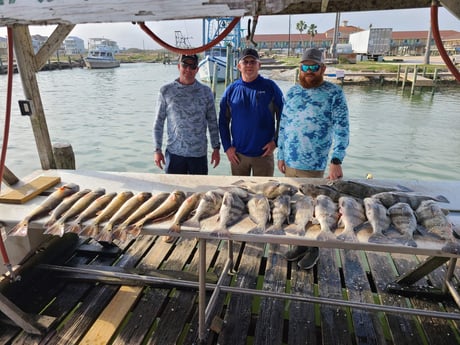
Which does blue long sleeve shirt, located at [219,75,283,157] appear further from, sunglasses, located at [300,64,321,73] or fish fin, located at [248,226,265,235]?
fish fin, located at [248,226,265,235]

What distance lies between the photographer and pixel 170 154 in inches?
159

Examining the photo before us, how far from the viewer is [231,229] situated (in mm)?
2107

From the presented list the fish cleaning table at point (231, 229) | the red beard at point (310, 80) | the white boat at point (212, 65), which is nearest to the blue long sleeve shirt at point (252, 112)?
the red beard at point (310, 80)

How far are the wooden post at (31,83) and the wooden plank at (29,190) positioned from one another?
0.69 metres

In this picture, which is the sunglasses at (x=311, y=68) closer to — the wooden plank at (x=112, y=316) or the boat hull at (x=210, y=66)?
the wooden plank at (x=112, y=316)

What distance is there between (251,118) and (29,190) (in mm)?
2374

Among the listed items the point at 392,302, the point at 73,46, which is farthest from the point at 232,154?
the point at 73,46

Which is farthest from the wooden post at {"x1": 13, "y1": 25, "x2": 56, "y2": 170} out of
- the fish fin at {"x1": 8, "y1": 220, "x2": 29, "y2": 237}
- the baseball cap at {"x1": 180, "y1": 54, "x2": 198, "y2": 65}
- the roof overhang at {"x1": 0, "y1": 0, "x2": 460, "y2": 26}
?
the fish fin at {"x1": 8, "y1": 220, "x2": 29, "y2": 237}

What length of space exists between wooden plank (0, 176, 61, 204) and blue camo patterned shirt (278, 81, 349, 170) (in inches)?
91.7

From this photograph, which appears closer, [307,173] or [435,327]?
[435,327]

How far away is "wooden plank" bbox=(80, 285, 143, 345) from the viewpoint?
2.57 m

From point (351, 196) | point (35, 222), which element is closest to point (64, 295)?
point (35, 222)

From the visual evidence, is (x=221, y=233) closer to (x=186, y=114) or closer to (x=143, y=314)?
(x=143, y=314)

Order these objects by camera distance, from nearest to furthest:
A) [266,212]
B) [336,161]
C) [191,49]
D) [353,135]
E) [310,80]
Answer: [266,212] < [191,49] < [336,161] < [310,80] < [353,135]
